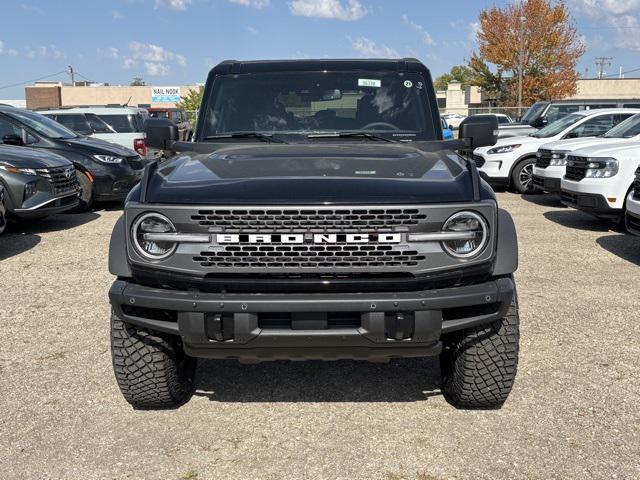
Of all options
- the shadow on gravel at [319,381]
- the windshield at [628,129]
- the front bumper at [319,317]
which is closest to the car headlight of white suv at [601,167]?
the windshield at [628,129]

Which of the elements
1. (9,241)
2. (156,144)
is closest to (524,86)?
(9,241)

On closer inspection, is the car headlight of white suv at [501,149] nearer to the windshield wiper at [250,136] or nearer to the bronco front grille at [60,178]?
the bronco front grille at [60,178]

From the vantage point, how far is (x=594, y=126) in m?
13.8

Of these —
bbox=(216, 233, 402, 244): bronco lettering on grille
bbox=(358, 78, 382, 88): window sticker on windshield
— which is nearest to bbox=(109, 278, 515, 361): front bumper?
bbox=(216, 233, 402, 244): bronco lettering on grille

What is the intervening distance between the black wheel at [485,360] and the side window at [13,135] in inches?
355

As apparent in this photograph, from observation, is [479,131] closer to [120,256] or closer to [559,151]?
[120,256]

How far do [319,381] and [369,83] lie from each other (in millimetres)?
2058

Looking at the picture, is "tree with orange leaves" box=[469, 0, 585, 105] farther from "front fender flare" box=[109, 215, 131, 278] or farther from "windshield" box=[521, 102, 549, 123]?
"front fender flare" box=[109, 215, 131, 278]

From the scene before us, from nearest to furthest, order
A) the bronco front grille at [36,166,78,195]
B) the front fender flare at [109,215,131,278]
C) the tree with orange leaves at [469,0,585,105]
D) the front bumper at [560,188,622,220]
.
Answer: the front fender flare at [109,215,131,278] < the front bumper at [560,188,622,220] < the bronco front grille at [36,166,78,195] < the tree with orange leaves at [469,0,585,105]

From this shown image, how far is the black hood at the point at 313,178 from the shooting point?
10.4ft

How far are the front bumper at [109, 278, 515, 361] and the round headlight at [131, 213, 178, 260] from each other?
17cm

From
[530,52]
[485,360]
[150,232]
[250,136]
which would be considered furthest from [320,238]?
[530,52]

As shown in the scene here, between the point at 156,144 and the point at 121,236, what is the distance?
1.52 meters

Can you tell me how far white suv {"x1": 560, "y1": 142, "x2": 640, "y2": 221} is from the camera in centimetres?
907
